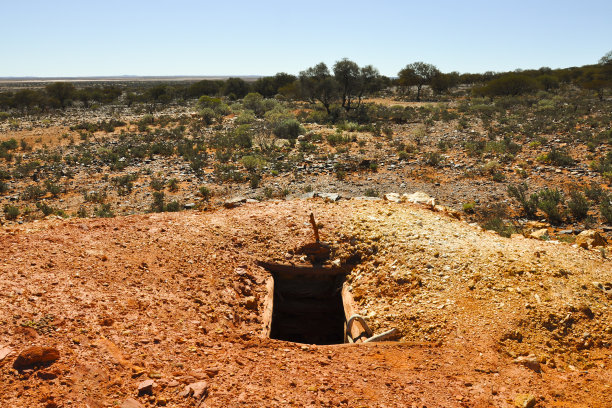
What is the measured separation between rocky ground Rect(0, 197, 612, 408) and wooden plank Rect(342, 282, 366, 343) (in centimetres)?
12

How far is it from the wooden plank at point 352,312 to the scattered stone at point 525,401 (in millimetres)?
1925


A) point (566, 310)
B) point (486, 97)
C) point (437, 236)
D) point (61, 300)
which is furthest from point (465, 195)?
point (486, 97)

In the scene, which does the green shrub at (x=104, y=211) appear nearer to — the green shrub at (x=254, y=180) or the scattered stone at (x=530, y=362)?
the green shrub at (x=254, y=180)

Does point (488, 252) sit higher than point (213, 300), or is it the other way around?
point (488, 252)

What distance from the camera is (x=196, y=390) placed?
3.41m

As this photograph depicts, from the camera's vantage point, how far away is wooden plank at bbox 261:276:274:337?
530 centimetres

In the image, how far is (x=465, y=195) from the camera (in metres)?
12.1

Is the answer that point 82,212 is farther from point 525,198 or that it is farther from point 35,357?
point 525,198

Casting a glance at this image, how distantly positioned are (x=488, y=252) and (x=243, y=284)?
12.5ft

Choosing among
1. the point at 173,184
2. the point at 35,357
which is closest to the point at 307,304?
the point at 35,357

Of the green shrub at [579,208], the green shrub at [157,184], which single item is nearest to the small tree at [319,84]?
the green shrub at [157,184]

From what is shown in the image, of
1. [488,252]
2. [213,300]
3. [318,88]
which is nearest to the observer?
[213,300]

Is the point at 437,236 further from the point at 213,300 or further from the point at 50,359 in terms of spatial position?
the point at 50,359

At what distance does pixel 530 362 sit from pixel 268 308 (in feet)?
11.2
